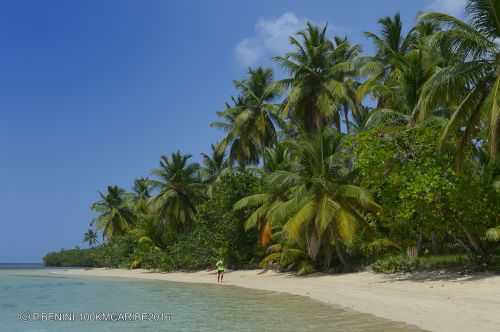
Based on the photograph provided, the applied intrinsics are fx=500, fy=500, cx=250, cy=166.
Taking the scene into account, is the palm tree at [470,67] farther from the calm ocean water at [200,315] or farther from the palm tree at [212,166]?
the palm tree at [212,166]

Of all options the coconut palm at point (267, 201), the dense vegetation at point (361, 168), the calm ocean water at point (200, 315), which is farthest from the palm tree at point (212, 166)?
the calm ocean water at point (200, 315)

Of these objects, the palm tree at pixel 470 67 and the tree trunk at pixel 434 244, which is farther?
the tree trunk at pixel 434 244

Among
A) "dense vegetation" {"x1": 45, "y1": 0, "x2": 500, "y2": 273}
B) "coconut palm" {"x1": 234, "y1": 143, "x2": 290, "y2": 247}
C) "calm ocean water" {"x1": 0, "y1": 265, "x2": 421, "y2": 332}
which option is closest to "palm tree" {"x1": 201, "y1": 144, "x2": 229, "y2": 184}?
"dense vegetation" {"x1": 45, "y1": 0, "x2": 500, "y2": 273}

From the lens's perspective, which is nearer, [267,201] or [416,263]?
[416,263]

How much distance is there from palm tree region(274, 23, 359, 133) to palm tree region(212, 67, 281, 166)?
4995 millimetres

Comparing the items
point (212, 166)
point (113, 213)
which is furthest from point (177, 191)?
point (113, 213)

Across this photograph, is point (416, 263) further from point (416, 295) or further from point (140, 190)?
point (140, 190)

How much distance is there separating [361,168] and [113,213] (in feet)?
139

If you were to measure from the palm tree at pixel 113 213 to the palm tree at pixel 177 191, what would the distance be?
17095 millimetres

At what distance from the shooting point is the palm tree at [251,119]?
3641 cm

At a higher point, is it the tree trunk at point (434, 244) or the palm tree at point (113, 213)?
the palm tree at point (113, 213)

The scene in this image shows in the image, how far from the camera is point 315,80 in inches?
1208

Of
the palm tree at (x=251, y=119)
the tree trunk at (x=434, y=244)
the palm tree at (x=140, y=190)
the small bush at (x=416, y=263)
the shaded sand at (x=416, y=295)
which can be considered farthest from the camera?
the palm tree at (x=140, y=190)

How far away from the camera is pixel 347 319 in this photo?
35.9 feet
